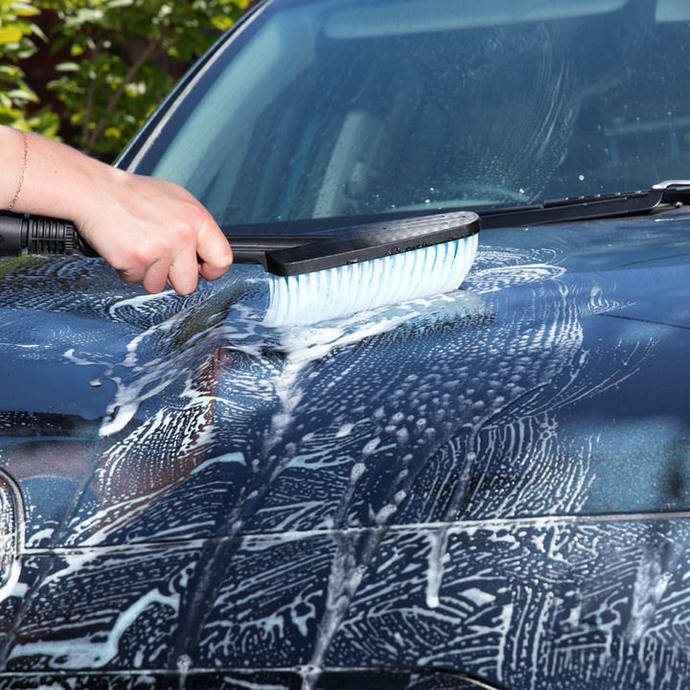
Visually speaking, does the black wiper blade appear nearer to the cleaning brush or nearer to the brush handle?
the cleaning brush

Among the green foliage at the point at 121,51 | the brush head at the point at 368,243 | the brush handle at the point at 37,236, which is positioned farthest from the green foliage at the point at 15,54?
the brush head at the point at 368,243

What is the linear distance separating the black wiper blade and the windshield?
0.10m

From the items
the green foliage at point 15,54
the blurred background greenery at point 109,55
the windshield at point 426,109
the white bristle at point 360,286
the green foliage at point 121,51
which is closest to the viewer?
the white bristle at point 360,286

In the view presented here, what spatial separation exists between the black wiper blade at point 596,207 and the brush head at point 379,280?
357 mm

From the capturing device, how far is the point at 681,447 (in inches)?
32.5

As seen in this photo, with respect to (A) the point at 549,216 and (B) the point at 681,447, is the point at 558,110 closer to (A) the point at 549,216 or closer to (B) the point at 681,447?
(A) the point at 549,216

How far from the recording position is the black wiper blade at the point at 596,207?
159cm

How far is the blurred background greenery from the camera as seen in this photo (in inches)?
219

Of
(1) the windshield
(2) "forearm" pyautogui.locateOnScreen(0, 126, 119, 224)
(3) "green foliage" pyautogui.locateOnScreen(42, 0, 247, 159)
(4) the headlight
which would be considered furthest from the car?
(3) "green foliage" pyautogui.locateOnScreen(42, 0, 247, 159)

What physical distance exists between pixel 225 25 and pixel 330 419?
5396 mm

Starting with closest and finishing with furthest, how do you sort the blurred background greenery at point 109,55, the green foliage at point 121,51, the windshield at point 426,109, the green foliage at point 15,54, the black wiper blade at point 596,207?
the black wiper blade at point 596,207, the windshield at point 426,109, the green foliage at point 15,54, the blurred background greenery at point 109,55, the green foliage at point 121,51

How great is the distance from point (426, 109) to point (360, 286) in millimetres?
890

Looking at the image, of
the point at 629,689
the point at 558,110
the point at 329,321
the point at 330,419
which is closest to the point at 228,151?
the point at 558,110

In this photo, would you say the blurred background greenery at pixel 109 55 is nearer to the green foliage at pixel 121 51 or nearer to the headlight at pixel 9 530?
the green foliage at pixel 121 51
